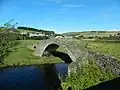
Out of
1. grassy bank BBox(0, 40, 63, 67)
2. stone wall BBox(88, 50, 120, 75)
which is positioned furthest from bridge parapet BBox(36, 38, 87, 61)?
grassy bank BBox(0, 40, 63, 67)

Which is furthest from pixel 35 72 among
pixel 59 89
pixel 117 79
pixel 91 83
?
pixel 117 79

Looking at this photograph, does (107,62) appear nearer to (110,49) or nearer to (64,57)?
(110,49)

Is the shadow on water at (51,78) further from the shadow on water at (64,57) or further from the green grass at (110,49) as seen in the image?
the green grass at (110,49)

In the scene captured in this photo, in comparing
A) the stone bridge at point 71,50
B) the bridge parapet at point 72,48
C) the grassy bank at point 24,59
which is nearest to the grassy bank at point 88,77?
the stone bridge at point 71,50

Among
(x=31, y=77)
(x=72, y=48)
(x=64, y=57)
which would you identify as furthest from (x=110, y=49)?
(x=64, y=57)

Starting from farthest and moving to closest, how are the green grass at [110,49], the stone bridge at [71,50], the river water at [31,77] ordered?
the stone bridge at [71,50] → the green grass at [110,49] → the river water at [31,77]

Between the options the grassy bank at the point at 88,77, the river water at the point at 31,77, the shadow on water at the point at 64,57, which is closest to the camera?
the grassy bank at the point at 88,77

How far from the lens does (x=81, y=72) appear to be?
33469 mm

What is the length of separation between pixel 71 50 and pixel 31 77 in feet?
33.0

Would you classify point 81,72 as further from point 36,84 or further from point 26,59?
point 26,59

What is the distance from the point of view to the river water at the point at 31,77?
36209mm

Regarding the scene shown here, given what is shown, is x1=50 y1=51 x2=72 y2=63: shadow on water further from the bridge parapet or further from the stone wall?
the stone wall

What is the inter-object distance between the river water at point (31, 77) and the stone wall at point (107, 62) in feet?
24.3

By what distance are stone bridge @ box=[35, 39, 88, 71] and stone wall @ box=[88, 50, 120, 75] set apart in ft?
10.5
